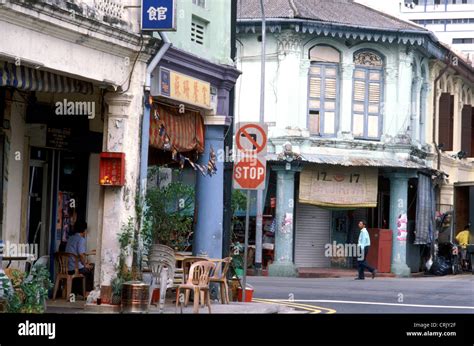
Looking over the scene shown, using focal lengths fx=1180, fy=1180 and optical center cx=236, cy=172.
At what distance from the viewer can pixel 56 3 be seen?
1508cm

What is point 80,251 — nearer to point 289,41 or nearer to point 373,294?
point 373,294

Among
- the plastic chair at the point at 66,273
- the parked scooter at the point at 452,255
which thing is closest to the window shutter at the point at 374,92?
the parked scooter at the point at 452,255

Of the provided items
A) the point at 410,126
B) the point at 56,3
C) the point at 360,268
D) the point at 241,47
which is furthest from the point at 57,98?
the point at 410,126

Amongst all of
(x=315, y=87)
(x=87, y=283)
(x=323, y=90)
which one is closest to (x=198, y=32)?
(x=87, y=283)

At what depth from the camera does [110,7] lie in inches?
658

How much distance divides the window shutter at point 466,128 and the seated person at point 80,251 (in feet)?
83.6

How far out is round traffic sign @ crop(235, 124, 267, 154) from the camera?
16.6 meters

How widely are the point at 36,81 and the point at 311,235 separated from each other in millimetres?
22076

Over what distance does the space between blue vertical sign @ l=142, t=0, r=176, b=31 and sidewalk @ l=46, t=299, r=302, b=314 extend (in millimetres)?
4074

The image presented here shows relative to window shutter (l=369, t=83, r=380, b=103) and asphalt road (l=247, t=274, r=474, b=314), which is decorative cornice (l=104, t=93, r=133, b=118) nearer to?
asphalt road (l=247, t=274, r=474, b=314)

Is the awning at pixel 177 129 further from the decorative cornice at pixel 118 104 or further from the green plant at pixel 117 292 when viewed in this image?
the green plant at pixel 117 292

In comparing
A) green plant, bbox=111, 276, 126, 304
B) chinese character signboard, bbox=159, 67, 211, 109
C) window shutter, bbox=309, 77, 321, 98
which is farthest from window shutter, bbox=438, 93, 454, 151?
green plant, bbox=111, 276, 126, 304

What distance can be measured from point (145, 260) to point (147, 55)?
3110mm

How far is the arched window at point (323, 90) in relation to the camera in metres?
36.3
